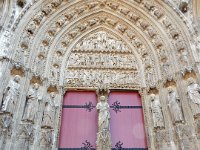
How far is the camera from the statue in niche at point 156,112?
5.63 m

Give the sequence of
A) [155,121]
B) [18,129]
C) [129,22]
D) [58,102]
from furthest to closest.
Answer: [129,22] → [58,102] → [155,121] → [18,129]

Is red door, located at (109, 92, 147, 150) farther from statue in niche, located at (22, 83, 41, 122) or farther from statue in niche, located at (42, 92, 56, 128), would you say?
statue in niche, located at (22, 83, 41, 122)

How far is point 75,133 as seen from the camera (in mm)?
5836

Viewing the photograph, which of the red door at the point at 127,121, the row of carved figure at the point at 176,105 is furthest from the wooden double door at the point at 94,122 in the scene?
the row of carved figure at the point at 176,105

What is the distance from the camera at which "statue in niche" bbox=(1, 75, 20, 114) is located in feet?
16.6

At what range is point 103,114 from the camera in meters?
5.62

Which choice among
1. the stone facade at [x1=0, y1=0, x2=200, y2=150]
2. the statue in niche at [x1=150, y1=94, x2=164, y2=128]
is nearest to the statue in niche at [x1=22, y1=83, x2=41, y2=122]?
the stone facade at [x1=0, y1=0, x2=200, y2=150]

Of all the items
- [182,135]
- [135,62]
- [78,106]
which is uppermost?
[135,62]

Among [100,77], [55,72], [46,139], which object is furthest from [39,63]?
[46,139]

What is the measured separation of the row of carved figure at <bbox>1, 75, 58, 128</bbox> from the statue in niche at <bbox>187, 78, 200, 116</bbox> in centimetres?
299

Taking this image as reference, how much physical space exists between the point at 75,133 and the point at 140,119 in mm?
1565

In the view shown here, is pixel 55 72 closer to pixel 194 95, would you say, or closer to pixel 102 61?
pixel 102 61

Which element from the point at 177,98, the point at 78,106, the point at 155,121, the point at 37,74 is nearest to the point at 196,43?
the point at 177,98

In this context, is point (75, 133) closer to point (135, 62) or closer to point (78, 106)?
point (78, 106)
